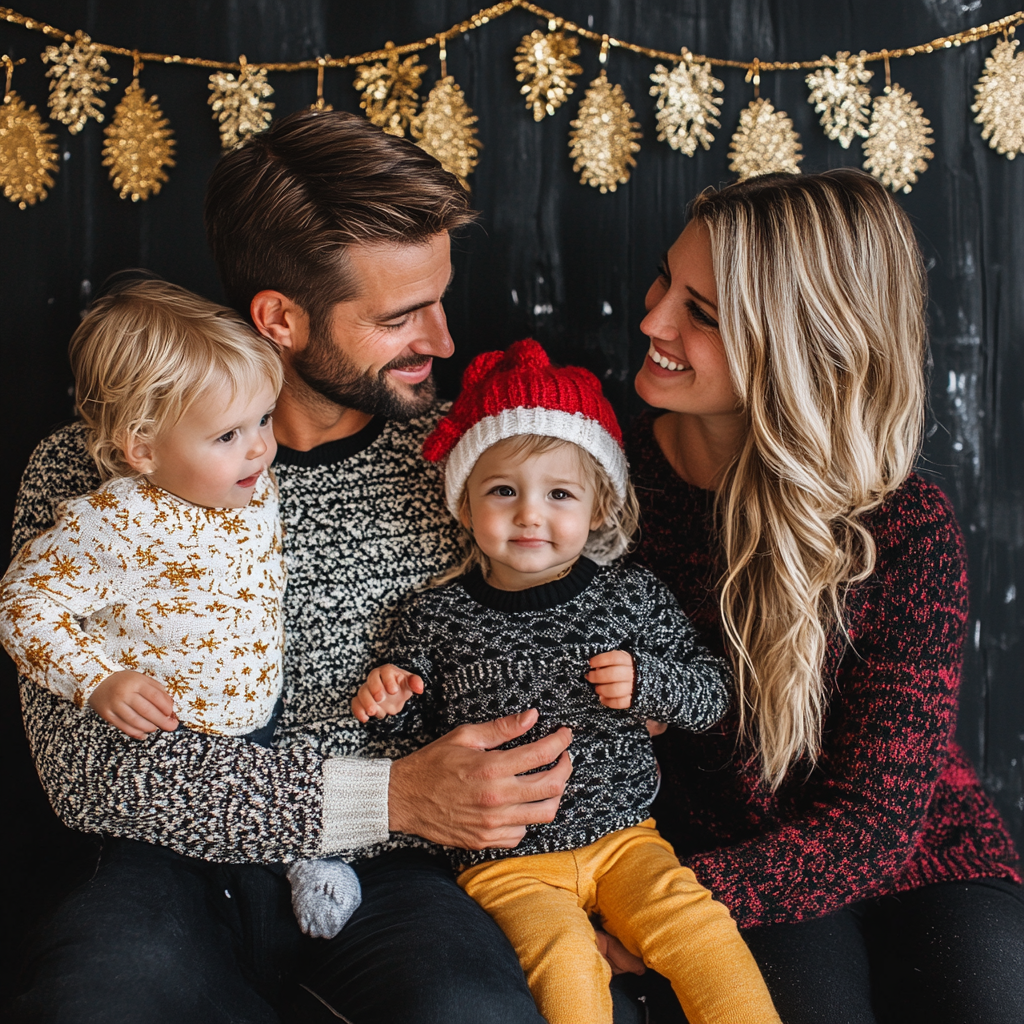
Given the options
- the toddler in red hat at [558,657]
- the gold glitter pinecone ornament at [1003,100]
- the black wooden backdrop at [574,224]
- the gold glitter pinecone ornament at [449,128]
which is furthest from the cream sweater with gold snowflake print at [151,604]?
the gold glitter pinecone ornament at [1003,100]

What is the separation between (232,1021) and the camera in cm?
127

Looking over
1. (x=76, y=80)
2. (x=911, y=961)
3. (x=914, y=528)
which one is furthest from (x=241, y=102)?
(x=911, y=961)

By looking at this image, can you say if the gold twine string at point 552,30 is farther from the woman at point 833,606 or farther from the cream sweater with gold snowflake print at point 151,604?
the cream sweater with gold snowflake print at point 151,604

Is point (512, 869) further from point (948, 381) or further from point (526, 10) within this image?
point (526, 10)

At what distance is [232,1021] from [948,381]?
70.7 inches

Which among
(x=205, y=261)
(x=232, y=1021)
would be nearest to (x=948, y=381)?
(x=205, y=261)

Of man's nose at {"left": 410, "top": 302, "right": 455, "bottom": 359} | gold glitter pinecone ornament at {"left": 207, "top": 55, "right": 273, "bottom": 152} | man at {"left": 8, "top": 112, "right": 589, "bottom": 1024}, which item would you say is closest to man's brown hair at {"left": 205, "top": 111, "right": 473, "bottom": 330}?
man at {"left": 8, "top": 112, "right": 589, "bottom": 1024}

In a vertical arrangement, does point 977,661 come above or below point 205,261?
below

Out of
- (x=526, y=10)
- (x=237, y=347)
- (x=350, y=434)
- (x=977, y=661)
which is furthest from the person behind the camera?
(x=977, y=661)

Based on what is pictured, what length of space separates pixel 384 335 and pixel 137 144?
76 centimetres

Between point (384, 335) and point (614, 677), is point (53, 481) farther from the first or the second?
point (614, 677)

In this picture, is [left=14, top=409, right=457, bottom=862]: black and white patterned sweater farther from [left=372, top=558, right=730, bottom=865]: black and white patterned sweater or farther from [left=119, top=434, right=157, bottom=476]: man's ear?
[left=119, top=434, right=157, bottom=476]: man's ear

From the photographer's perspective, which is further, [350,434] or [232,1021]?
[350,434]

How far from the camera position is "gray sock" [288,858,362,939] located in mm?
1408
